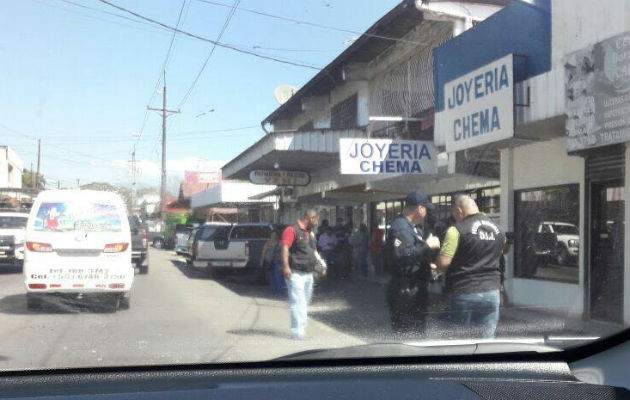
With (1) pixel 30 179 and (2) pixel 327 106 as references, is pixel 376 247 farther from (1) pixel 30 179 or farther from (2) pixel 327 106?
(1) pixel 30 179

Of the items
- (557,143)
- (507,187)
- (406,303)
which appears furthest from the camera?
(507,187)

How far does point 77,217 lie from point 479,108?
617 cm

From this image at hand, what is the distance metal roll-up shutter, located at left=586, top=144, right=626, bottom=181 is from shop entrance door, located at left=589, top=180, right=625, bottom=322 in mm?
125

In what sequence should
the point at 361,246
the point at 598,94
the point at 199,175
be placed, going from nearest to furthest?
the point at 598,94, the point at 199,175, the point at 361,246

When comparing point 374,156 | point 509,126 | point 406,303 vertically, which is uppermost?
point 509,126

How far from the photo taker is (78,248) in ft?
30.0

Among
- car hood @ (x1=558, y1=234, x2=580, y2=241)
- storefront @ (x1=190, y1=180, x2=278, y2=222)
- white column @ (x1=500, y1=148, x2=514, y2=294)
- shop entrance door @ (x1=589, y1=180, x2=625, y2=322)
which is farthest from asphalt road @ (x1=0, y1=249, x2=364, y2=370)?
→ white column @ (x1=500, y1=148, x2=514, y2=294)

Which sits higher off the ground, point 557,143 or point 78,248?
point 557,143

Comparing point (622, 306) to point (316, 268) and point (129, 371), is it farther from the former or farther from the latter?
point (129, 371)

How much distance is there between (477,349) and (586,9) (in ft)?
21.4

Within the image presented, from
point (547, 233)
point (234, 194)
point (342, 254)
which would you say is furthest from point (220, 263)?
point (547, 233)

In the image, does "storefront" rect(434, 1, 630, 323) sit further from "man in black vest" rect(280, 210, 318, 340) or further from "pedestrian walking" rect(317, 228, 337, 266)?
"pedestrian walking" rect(317, 228, 337, 266)

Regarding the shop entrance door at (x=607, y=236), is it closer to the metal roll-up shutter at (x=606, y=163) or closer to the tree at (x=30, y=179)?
the metal roll-up shutter at (x=606, y=163)

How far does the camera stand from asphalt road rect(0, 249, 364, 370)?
12.6 ft
